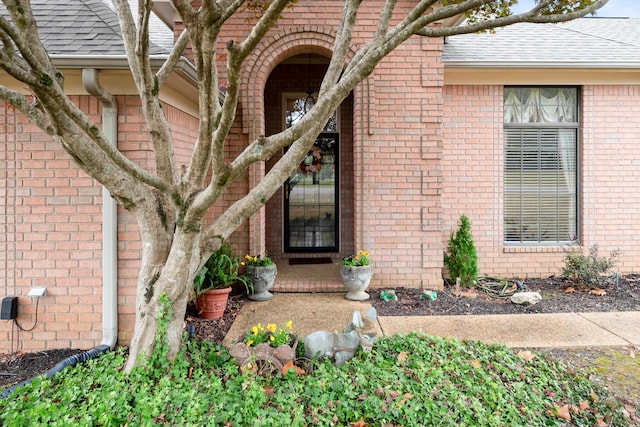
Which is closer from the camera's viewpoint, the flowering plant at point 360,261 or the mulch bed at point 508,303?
the mulch bed at point 508,303

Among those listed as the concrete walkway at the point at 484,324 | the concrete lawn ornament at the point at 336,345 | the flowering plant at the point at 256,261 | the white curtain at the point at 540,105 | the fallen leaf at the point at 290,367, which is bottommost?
the concrete walkway at the point at 484,324

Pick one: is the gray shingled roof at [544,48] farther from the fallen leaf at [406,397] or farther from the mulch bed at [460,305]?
the fallen leaf at [406,397]

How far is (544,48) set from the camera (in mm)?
6285

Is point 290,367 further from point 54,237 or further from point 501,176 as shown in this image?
point 501,176

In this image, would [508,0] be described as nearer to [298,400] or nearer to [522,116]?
[522,116]

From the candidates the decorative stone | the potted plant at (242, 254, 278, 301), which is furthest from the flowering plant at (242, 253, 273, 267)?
the decorative stone

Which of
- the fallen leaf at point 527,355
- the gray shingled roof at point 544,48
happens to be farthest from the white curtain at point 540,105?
the fallen leaf at point 527,355

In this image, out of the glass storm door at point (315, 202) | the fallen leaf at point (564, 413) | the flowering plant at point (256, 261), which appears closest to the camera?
the fallen leaf at point (564, 413)

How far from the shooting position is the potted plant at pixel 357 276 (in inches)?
196

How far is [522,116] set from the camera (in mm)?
6332

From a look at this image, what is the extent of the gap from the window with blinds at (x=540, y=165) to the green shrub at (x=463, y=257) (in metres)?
1.19

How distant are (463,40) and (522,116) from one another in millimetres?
1667

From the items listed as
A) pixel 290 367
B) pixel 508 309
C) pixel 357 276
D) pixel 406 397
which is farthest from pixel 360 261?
pixel 406 397

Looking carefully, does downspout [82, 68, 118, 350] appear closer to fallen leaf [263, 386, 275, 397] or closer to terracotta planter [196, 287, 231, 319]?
terracotta planter [196, 287, 231, 319]
